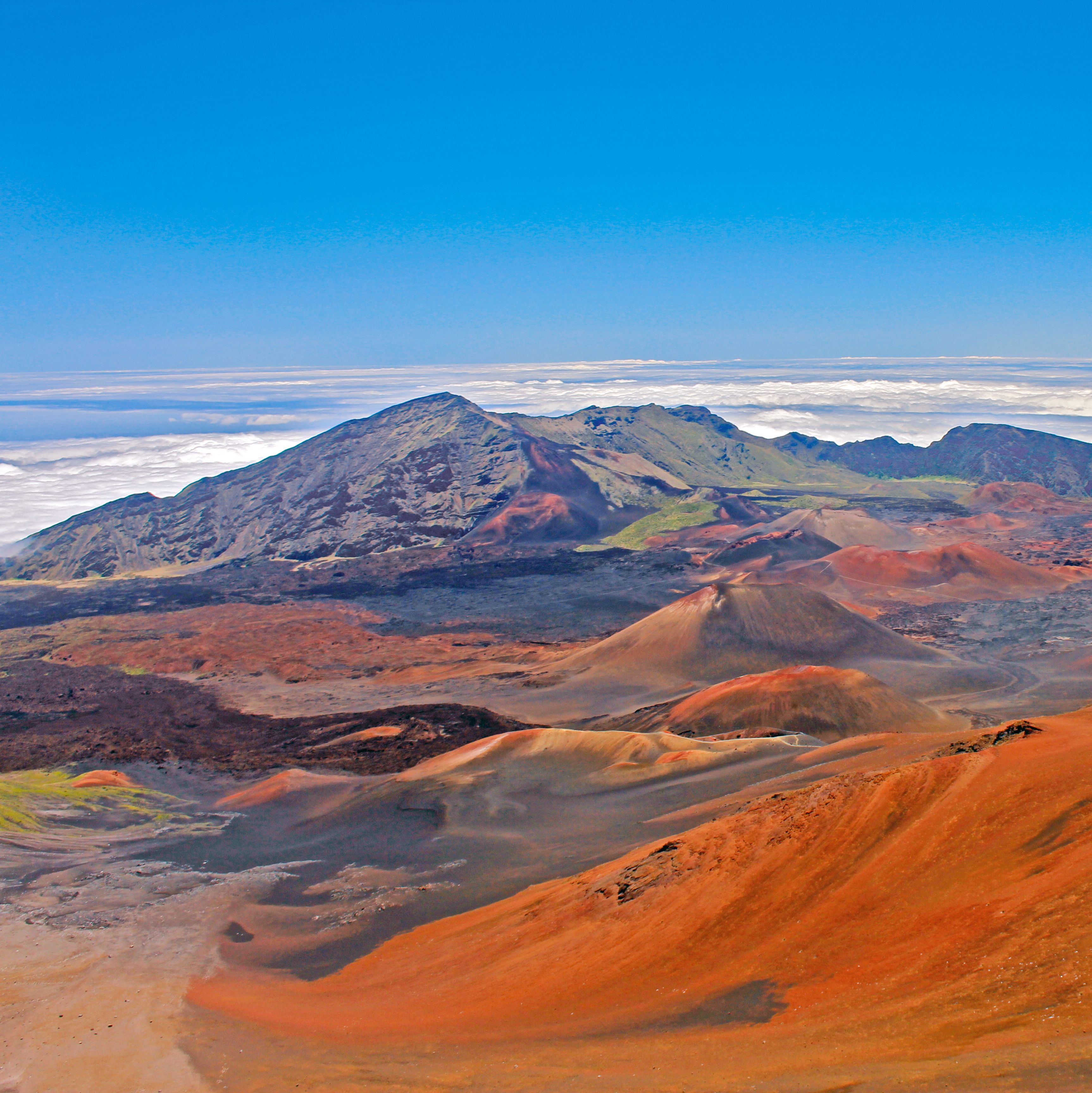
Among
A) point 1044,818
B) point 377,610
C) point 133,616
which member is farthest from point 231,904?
point 133,616

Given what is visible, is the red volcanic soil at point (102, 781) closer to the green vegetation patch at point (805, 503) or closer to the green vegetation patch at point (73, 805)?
the green vegetation patch at point (73, 805)

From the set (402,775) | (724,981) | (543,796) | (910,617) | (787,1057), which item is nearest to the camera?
(787,1057)

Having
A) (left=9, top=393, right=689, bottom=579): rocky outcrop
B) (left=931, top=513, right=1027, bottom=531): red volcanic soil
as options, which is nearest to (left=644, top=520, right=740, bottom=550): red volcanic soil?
(left=9, top=393, right=689, bottom=579): rocky outcrop

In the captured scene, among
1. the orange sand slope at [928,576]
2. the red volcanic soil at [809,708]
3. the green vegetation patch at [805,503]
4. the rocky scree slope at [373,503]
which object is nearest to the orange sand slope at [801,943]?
the red volcanic soil at [809,708]

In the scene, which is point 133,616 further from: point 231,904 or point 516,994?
point 516,994

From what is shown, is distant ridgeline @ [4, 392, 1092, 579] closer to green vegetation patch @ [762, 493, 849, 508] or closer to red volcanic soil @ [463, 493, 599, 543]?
red volcanic soil @ [463, 493, 599, 543]

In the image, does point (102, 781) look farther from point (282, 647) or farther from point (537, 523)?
point (537, 523)

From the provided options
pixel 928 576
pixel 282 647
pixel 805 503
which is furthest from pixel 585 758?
pixel 805 503
